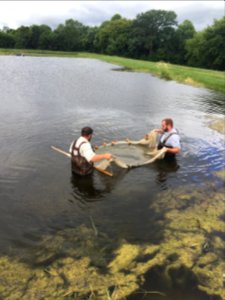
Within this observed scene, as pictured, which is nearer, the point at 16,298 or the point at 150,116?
the point at 16,298

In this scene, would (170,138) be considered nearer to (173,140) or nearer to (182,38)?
(173,140)

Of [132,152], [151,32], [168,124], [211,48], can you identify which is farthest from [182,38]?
[132,152]

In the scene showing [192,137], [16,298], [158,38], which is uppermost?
[158,38]

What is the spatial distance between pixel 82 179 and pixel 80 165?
0.61 m

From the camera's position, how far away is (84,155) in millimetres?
10406

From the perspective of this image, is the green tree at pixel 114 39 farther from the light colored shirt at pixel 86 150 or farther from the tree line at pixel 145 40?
the light colored shirt at pixel 86 150

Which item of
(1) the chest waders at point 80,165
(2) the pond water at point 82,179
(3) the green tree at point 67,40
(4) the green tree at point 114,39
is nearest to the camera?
(2) the pond water at point 82,179

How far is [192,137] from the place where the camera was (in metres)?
→ 18.0

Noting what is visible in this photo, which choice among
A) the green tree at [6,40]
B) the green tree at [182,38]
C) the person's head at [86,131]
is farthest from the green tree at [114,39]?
the person's head at [86,131]

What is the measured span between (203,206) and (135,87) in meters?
29.8

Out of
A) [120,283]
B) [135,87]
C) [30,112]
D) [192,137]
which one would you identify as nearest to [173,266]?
[120,283]

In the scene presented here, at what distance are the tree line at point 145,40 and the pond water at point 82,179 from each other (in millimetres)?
58770

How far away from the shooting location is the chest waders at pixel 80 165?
10.9 metres

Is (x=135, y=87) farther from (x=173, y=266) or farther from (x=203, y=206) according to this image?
(x=173, y=266)
